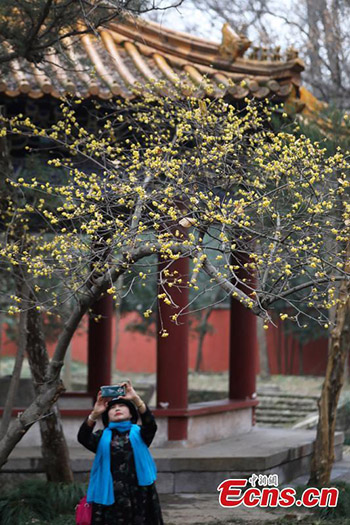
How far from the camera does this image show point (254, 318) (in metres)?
10.7

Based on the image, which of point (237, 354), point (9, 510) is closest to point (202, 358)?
point (237, 354)

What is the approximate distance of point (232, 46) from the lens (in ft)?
29.0

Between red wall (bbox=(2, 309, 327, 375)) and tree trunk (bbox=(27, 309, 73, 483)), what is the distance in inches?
626

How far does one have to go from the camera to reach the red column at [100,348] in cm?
1145

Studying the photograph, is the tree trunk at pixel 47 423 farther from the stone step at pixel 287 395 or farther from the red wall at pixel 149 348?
the red wall at pixel 149 348

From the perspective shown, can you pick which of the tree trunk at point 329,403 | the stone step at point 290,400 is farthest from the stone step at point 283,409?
the tree trunk at point 329,403

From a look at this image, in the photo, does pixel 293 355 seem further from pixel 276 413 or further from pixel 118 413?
pixel 118 413

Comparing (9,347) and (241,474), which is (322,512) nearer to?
(241,474)

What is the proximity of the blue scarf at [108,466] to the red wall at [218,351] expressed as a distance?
18.2m

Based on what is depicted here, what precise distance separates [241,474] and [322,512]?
145 centimetres

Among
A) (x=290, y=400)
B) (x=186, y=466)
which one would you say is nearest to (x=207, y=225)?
(x=186, y=466)

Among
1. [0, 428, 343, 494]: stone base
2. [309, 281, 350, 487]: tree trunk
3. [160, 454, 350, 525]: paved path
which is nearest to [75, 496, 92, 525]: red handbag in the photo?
[160, 454, 350, 525]: paved path

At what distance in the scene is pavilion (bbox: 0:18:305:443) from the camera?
7.95 meters

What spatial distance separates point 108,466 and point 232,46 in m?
5.14
